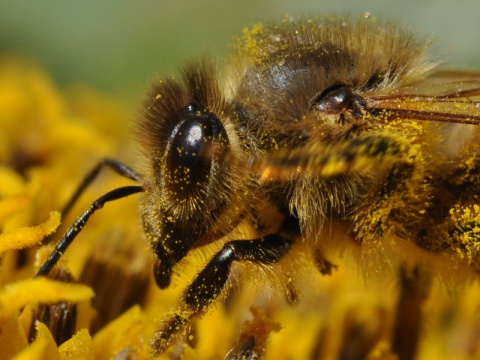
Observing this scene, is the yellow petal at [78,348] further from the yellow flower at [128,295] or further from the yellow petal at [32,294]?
the yellow petal at [32,294]

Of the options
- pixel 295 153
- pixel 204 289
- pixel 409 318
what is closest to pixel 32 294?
pixel 204 289

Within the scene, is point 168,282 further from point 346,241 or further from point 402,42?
point 402,42

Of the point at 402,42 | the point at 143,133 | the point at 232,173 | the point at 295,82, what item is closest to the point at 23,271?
the point at 143,133

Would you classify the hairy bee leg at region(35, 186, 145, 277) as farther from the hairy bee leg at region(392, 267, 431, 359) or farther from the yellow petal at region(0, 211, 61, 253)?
the hairy bee leg at region(392, 267, 431, 359)

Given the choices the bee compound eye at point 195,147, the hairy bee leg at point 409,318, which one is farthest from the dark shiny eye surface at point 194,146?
the hairy bee leg at point 409,318


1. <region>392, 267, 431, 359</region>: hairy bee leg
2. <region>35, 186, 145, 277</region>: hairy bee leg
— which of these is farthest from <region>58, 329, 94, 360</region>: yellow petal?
<region>392, 267, 431, 359</region>: hairy bee leg

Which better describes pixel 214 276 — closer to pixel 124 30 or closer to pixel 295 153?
pixel 295 153
